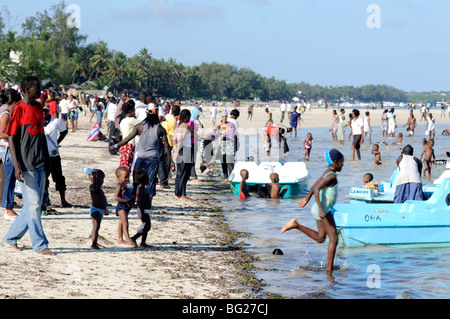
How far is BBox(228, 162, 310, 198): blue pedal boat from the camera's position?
1451 cm

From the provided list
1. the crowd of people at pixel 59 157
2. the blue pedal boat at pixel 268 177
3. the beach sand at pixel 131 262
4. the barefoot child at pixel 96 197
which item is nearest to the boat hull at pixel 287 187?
the blue pedal boat at pixel 268 177

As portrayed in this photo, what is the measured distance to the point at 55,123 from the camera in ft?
33.4

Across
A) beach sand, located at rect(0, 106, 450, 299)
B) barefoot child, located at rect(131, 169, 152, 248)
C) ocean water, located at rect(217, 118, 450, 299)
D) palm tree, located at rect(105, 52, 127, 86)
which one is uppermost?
palm tree, located at rect(105, 52, 127, 86)

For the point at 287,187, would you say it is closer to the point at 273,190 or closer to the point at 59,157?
the point at 273,190

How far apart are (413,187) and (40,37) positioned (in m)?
100

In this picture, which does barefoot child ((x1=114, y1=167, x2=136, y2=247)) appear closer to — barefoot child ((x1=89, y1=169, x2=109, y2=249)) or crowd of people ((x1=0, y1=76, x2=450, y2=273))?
crowd of people ((x1=0, y1=76, x2=450, y2=273))

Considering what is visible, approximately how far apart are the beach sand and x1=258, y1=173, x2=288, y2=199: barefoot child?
2474mm

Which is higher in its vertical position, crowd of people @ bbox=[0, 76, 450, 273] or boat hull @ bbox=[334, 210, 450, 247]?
crowd of people @ bbox=[0, 76, 450, 273]

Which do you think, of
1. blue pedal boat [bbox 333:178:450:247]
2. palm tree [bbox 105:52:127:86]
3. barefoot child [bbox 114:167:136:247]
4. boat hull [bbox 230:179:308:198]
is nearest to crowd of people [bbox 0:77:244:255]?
barefoot child [bbox 114:167:136:247]

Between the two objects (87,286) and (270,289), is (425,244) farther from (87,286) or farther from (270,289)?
(87,286)

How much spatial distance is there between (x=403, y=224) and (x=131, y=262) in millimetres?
4462

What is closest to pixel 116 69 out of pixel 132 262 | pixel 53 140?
pixel 53 140
